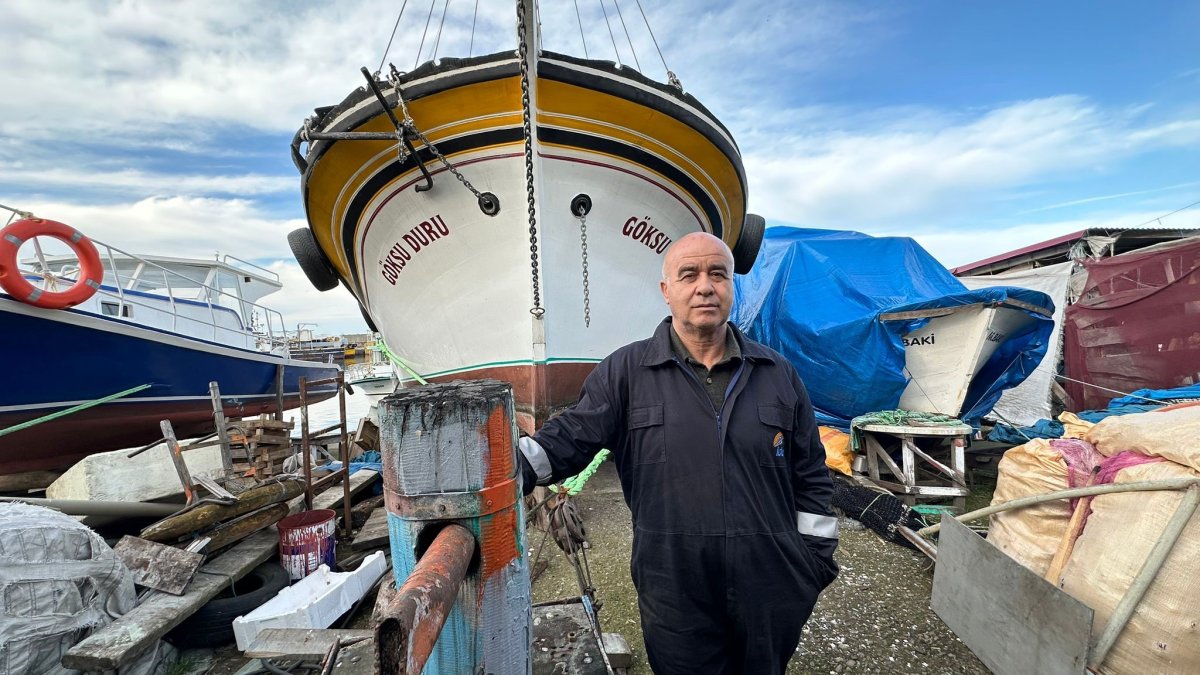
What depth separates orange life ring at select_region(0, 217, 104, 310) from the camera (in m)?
4.14

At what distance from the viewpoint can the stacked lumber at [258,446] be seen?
16.9 ft

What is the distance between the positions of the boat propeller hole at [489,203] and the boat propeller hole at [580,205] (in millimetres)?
682

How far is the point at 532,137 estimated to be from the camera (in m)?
3.95

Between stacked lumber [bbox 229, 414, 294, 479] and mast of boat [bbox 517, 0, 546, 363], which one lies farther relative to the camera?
stacked lumber [bbox 229, 414, 294, 479]

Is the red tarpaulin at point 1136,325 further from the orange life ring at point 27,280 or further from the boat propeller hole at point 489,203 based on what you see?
the orange life ring at point 27,280

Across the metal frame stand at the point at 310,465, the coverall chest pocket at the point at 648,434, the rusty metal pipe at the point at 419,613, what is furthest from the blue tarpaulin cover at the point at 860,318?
the rusty metal pipe at the point at 419,613

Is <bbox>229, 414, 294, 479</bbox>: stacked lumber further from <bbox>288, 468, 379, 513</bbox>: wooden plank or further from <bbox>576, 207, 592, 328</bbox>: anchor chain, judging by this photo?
<bbox>576, 207, 592, 328</bbox>: anchor chain

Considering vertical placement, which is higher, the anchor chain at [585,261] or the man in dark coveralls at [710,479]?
the anchor chain at [585,261]

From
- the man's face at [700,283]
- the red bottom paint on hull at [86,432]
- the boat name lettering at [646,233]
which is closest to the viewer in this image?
the man's face at [700,283]

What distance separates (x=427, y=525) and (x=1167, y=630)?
9.81 feet

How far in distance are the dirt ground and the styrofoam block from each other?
118 cm

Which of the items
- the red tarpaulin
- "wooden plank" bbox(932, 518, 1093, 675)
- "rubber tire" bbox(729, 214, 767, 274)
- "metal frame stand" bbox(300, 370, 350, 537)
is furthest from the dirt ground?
the red tarpaulin

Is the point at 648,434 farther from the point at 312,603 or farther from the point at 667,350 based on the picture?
the point at 312,603

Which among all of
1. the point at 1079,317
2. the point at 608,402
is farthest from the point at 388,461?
the point at 1079,317
